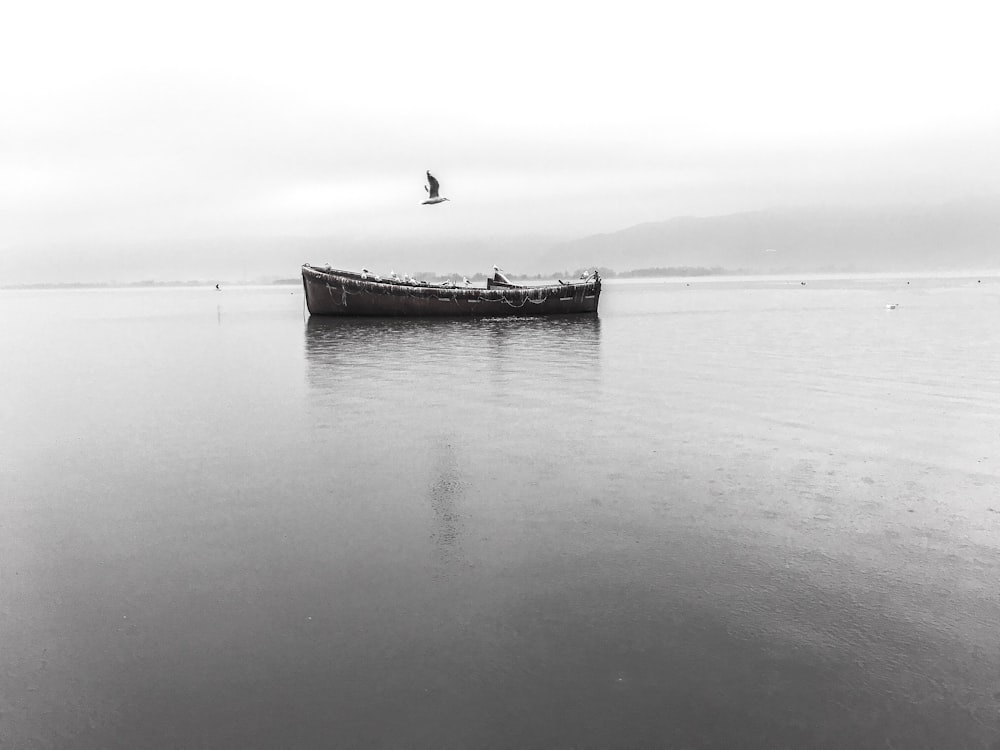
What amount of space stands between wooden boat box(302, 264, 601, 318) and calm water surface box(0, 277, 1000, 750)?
93.1 ft

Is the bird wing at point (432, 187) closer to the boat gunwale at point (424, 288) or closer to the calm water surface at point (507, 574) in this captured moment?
the boat gunwale at point (424, 288)

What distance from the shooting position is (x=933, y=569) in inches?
248

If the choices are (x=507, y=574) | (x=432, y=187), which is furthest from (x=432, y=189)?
(x=507, y=574)

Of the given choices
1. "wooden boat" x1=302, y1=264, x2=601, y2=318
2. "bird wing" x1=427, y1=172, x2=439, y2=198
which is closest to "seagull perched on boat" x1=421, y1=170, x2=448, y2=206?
"bird wing" x1=427, y1=172, x2=439, y2=198

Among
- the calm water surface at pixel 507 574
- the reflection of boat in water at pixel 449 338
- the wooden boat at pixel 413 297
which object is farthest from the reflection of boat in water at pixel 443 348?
the calm water surface at pixel 507 574

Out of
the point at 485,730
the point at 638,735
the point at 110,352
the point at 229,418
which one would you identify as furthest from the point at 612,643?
the point at 110,352

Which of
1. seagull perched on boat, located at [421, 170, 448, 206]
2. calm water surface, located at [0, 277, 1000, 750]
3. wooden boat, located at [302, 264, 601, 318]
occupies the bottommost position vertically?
calm water surface, located at [0, 277, 1000, 750]

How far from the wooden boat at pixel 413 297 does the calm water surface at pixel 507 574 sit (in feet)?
93.1

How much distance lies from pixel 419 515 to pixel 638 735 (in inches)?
168

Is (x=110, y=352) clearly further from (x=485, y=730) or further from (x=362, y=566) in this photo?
(x=485, y=730)

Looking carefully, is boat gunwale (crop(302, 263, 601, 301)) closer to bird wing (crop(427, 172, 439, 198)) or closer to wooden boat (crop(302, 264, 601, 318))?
wooden boat (crop(302, 264, 601, 318))

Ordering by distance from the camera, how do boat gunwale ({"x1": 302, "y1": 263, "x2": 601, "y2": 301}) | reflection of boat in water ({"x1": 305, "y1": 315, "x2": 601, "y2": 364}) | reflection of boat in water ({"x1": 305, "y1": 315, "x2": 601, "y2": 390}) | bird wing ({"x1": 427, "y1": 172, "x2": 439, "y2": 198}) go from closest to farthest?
1. reflection of boat in water ({"x1": 305, "y1": 315, "x2": 601, "y2": 390})
2. reflection of boat in water ({"x1": 305, "y1": 315, "x2": 601, "y2": 364})
3. bird wing ({"x1": 427, "y1": 172, "x2": 439, "y2": 198})
4. boat gunwale ({"x1": 302, "y1": 263, "x2": 601, "y2": 301})

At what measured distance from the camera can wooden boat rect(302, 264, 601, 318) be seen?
141 feet

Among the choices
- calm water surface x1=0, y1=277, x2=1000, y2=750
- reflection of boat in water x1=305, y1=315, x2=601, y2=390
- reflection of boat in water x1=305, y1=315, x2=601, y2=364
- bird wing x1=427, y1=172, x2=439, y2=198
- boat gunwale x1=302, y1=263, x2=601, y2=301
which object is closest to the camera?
calm water surface x1=0, y1=277, x2=1000, y2=750
